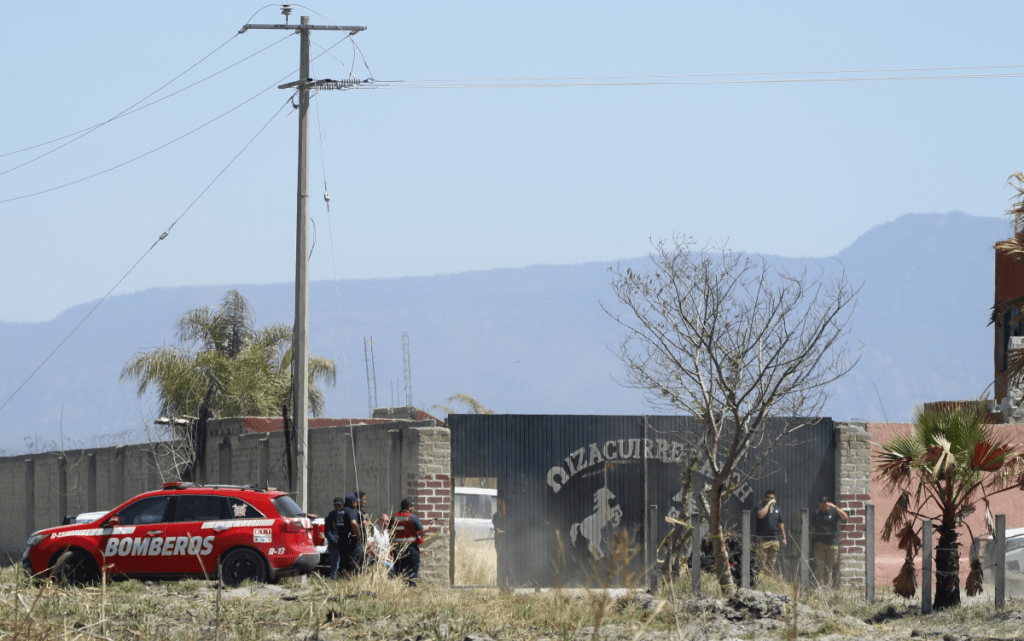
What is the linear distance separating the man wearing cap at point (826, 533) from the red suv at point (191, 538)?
785 cm

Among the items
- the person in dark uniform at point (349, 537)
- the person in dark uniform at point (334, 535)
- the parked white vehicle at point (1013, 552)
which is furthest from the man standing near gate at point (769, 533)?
the person in dark uniform at point (334, 535)

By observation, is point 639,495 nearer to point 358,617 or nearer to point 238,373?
point 358,617

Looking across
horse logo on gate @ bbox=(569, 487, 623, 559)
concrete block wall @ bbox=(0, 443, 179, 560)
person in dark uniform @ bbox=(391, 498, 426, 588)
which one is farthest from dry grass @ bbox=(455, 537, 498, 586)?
concrete block wall @ bbox=(0, 443, 179, 560)

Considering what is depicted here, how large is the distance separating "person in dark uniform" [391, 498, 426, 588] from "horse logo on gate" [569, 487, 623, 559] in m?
3.23

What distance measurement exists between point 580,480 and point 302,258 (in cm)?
559

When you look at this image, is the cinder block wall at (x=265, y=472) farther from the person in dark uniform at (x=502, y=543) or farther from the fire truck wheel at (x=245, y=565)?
the fire truck wheel at (x=245, y=565)

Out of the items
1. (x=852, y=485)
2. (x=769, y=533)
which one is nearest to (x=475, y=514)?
(x=852, y=485)

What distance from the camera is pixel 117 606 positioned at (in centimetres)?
1292

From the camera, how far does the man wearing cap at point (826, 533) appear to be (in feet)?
65.9

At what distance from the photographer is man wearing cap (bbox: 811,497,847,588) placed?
65.9ft

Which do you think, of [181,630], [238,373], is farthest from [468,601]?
[238,373]

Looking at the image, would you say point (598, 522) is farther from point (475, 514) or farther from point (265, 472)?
point (475, 514)

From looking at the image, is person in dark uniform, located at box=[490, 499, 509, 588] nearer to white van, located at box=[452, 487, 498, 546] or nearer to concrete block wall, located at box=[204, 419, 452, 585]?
white van, located at box=[452, 487, 498, 546]

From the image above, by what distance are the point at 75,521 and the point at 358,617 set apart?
8554 millimetres
